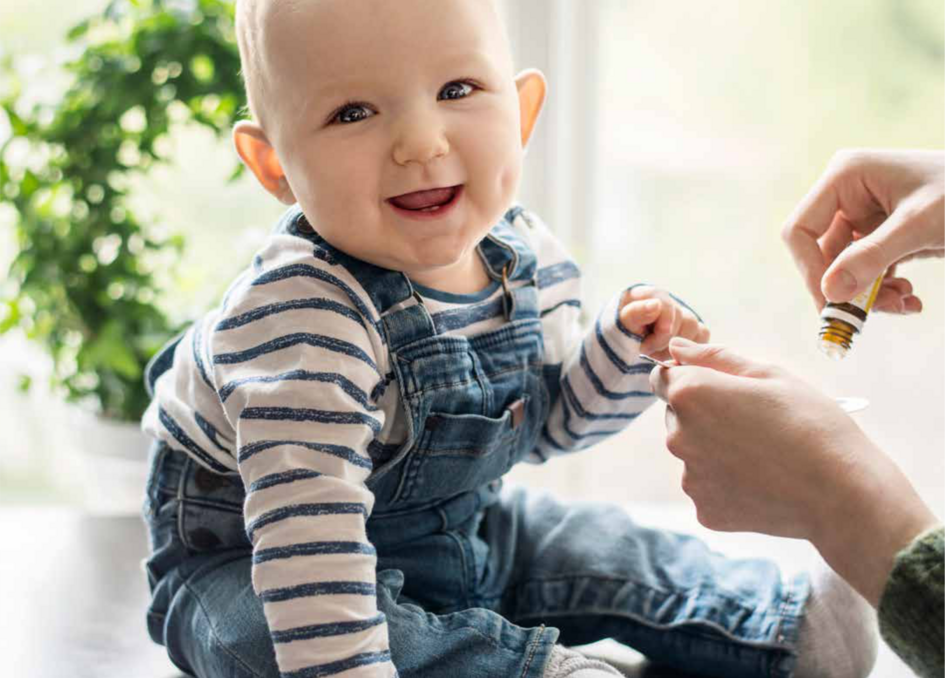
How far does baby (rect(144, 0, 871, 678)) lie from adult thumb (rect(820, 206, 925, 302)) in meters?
0.14

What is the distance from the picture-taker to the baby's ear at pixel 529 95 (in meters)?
1.04

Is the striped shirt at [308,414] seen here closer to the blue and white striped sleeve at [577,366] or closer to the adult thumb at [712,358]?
the blue and white striped sleeve at [577,366]

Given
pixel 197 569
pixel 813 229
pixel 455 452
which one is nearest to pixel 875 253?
pixel 813 229

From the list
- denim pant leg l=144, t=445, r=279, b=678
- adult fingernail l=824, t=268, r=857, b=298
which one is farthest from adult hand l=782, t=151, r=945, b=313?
denim pant leg l=144, t=445, r=279, b=678

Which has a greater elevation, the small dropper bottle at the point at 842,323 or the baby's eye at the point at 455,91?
the baby's eye at the point at 455,91

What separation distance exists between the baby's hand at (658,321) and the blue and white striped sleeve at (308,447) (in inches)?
9.2

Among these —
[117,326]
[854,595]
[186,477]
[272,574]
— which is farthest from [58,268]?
[854,595]

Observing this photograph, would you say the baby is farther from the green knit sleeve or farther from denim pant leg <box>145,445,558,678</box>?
the green knit sleeve

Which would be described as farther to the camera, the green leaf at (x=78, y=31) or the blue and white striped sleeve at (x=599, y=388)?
the green leaf at (x=78, y=31)

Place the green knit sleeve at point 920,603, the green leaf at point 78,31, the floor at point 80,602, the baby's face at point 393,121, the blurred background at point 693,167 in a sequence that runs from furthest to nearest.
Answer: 1. the blurred background at point 693,167
2. the green leaf at point 78,31
3. the floor at point 80,602
4. the baby's face at point 393,121
5. the green knit sleeve at point 920,603

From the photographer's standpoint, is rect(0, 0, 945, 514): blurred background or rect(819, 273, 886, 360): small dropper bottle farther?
rect(0, 0, 945, 514): blurred background

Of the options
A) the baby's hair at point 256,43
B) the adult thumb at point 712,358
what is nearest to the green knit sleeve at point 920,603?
the adult thumb at point 712,358

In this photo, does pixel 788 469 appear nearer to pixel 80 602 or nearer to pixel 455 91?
pixel 455 91

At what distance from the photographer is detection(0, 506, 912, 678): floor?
1114 mm
